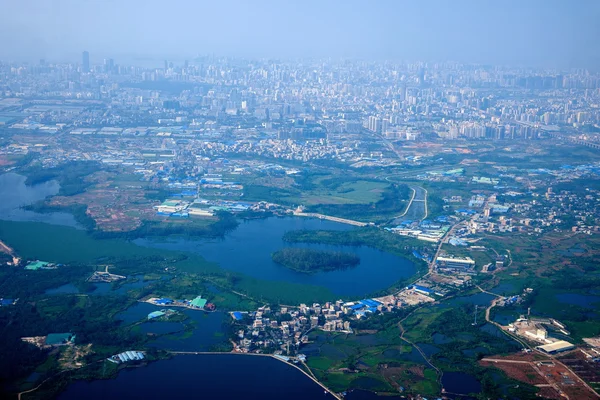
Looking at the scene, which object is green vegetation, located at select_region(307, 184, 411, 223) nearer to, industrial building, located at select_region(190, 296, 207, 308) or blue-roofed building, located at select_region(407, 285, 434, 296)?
blue-roofed building, located at select_region(407, 285, 434, 296)

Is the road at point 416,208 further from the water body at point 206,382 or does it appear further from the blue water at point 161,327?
the water body at point 206,382

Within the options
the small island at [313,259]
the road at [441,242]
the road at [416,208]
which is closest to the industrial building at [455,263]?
the road at [441,242]

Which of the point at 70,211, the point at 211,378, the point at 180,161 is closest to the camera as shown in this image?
the point at 211,378

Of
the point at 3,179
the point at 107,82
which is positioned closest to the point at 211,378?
the point at 3,179

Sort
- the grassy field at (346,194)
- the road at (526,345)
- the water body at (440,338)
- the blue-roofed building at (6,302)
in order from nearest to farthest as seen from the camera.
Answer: the road at (526,345)
the water body at (440,338)
the blue-roofed building at (6,302)
the grassy field at (346,194)

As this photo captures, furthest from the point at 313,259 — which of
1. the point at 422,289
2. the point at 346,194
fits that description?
the point at 346,194

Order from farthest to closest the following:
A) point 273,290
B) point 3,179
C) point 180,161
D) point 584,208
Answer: point 180,161, point 3,179, point 584,208, point 273,290

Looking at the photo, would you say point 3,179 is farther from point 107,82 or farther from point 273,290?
point 107,82

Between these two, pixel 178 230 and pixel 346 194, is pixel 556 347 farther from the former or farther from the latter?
pixel 346 194
